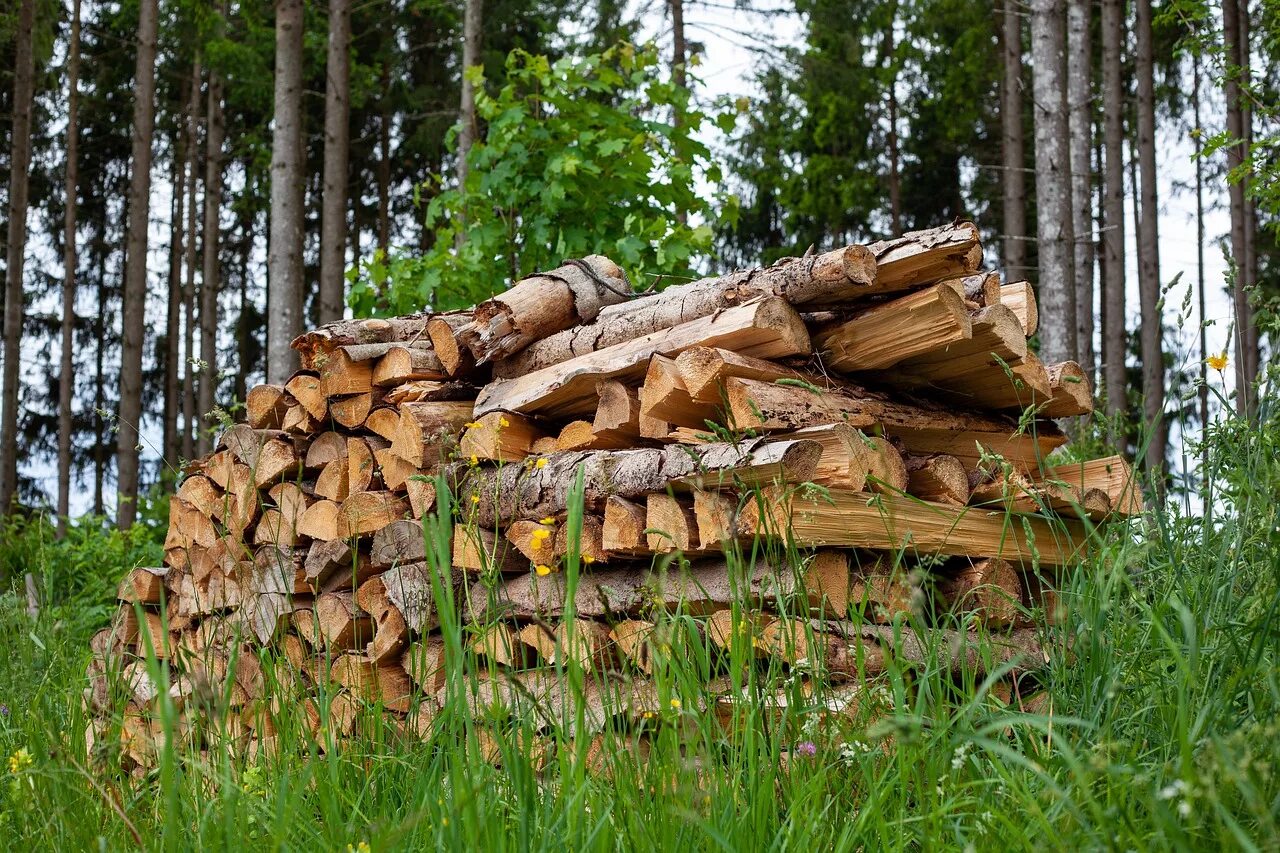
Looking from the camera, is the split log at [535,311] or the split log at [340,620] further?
the split log at [535,311]

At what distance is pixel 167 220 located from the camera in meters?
19.6

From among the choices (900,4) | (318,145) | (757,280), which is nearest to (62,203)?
(318,145)

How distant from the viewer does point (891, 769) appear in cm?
193

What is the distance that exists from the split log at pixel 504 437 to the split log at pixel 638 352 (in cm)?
4

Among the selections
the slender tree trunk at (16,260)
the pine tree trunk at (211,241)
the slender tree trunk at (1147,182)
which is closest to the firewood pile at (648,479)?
the slender tree trunk at (16,260)

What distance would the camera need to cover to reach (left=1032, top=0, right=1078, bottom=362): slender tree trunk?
7.26 m

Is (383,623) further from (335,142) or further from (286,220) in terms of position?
(335,142)

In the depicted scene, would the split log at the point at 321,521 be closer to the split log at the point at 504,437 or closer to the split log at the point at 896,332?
the split log at the point at 504,437

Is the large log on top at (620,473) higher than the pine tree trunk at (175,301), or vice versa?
the pine tree trunk at (175,301)

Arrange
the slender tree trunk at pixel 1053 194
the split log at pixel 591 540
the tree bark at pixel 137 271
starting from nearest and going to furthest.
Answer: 1. the split log at pixel 591 540
2. the slender tree trunk at pixel 1053 194
3. the tree bark at pixel 137 271

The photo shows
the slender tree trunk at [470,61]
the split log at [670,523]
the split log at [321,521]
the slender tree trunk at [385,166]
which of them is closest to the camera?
the split log at [670,523]

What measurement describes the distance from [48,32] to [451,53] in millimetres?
5993

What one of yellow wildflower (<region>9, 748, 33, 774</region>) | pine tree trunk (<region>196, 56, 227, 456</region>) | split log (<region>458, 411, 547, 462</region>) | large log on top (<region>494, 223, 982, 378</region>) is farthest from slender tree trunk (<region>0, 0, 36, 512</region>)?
yellow wildflower (<region>9, 748, 33, 774</region>)

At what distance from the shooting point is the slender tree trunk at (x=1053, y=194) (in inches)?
286
